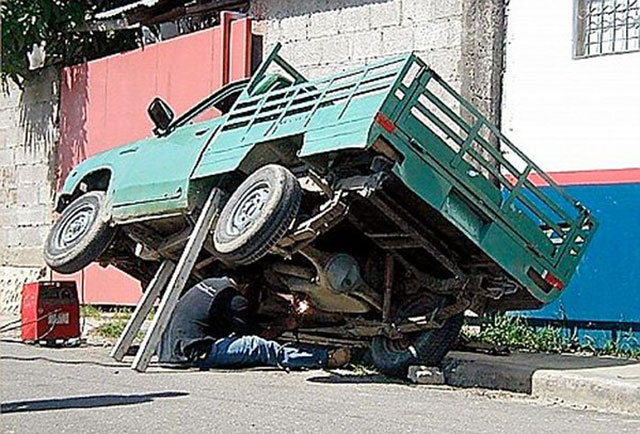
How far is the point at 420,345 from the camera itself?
384 inches

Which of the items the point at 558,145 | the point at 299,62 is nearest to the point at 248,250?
the point at 558,145

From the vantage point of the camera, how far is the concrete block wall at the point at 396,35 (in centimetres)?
1213

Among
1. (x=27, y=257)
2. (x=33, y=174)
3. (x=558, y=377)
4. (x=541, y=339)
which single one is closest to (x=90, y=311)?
(x=27, y=257)

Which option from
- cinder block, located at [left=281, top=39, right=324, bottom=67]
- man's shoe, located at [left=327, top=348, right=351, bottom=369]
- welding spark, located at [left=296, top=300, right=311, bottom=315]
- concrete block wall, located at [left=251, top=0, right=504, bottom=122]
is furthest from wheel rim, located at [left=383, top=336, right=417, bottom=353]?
cinder block, located at [left=281, top=39, right=324, bottom=67]

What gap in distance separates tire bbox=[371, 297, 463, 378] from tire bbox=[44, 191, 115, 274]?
280 centimetres

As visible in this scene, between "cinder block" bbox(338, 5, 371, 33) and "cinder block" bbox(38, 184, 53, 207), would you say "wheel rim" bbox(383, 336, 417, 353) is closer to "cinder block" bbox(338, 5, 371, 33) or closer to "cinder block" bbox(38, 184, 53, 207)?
"cinder block" bbox(338, 5, 371, 33)

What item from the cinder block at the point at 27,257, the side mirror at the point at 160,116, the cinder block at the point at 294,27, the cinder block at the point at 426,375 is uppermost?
the cinder block at the point at 294,27

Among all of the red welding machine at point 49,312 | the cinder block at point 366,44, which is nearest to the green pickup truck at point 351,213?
the red welding machine at point 49,312

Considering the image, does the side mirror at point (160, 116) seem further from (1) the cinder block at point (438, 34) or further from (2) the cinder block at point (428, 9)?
(2) the cinder block at point (428, 9)

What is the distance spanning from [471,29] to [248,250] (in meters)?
4.41

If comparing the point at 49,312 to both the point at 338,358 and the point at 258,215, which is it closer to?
the point at 338,358

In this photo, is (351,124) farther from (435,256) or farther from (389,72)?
(435,256)

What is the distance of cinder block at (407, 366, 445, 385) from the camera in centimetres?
960

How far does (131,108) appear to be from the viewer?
15617 millimetres
